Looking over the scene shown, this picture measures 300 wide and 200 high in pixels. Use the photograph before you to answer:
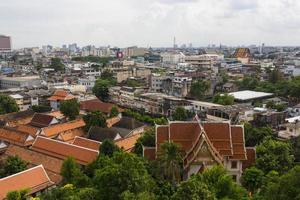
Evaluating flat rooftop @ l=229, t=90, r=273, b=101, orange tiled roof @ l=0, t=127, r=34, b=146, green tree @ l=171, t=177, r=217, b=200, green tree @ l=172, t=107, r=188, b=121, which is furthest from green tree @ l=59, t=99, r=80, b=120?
green tree @ l=171, t=177, r=217, b=200

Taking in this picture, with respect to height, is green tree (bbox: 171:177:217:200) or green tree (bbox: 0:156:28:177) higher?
green tree (bbox: 171:177:217:200)

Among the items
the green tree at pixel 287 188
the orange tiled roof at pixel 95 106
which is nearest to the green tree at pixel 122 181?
the green tree at pixel 287 188

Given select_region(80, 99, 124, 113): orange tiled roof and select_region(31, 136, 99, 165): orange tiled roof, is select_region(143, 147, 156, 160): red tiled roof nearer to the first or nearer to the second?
select_region(31, 136, 99, 165): orange tiled roof

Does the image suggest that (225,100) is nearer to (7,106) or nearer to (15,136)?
(15,136)

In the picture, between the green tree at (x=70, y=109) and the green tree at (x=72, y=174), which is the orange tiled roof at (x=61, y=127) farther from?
the green tree at (x=72, y=174)

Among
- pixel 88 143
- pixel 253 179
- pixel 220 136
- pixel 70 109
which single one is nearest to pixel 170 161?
pixel 220 136

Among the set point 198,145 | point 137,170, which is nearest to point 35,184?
point 137,170
